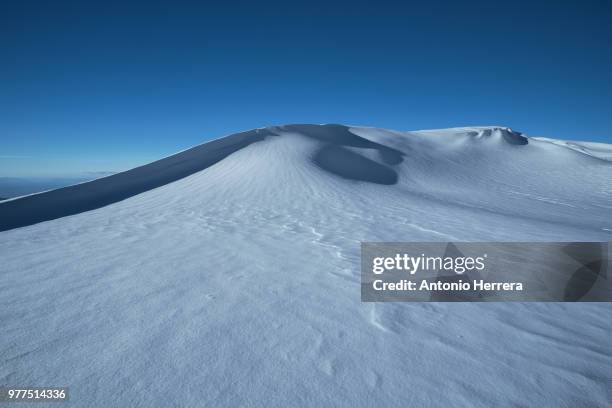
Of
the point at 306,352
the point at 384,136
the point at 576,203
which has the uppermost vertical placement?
the point at 384,136

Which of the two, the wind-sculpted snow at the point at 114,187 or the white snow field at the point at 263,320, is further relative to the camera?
the wind-sculpted snow at the point at 114,187

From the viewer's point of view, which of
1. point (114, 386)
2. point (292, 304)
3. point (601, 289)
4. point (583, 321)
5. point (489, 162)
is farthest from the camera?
point (489, 162)

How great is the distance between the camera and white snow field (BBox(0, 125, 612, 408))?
1.90 meters

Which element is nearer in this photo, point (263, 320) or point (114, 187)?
point (263, 320)

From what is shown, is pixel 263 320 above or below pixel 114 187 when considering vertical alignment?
below

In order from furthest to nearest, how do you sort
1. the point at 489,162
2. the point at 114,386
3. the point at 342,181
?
the point at 489,162 < the point at 342,181 < the point at 114,386

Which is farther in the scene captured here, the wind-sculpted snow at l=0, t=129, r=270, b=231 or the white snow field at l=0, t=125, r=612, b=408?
the wind-sculpted snow at l=0, t=129, r=270, b=231

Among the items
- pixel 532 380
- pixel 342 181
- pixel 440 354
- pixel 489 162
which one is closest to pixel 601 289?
pixel 532 380

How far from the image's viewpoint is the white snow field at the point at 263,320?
74.7 inches

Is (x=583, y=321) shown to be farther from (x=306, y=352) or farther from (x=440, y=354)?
(x=306, y=352)

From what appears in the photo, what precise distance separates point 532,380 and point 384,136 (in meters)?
21.0

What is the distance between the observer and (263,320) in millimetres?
2652

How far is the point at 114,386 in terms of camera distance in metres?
1.89

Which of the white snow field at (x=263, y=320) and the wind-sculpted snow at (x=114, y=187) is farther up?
the wind-sculpted snow at (x=114, y=187)
